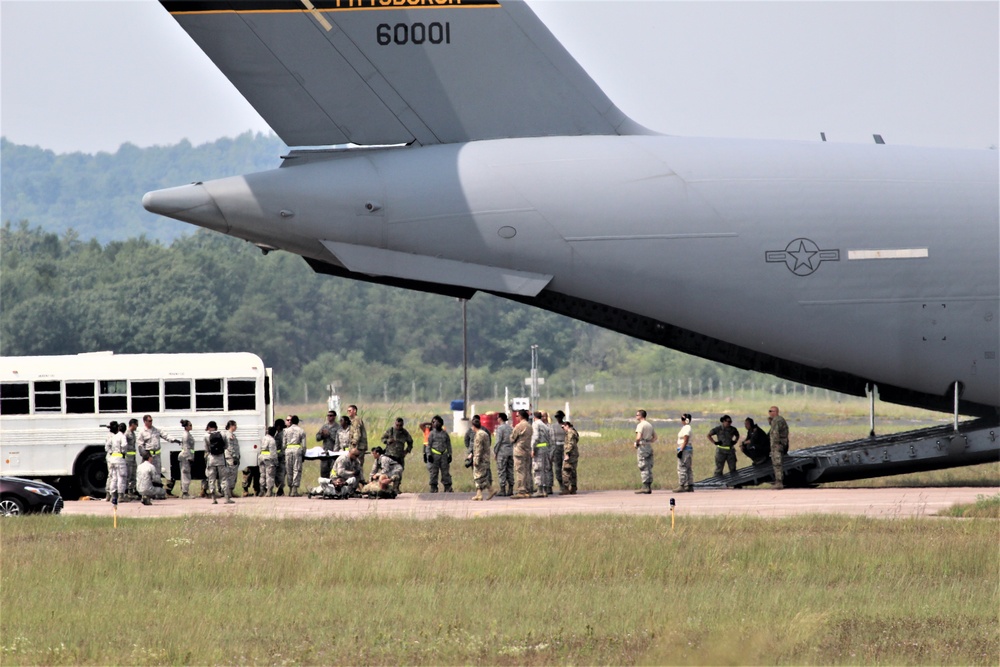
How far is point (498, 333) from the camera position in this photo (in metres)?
99.1

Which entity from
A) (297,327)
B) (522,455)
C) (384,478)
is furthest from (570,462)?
(297,327)

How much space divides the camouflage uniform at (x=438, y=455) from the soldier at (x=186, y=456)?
481 cm

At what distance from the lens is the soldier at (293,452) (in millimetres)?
25219

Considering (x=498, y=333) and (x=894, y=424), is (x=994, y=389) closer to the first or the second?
(x=894, y=424)

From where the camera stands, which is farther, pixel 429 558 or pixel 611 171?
pixel 611 171

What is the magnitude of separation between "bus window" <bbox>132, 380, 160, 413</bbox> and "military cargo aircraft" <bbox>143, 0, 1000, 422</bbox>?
6959mm

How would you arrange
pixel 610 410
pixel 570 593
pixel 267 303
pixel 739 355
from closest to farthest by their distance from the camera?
pixel 570 593 < pixel 739 355 < pixel 610 410 < pixel 267 303

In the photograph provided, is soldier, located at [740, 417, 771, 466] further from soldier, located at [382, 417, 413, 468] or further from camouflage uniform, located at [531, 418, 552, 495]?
soldier, located at [382, 417, 413, 468]

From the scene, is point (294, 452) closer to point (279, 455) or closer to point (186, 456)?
point (279, 455)

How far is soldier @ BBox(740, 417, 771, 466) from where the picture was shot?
972 inches

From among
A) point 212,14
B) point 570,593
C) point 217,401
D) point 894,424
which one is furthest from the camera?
point 894,424

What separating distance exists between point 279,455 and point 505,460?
487cm

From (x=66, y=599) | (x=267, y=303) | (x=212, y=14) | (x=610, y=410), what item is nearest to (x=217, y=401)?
(x=212, y=14)

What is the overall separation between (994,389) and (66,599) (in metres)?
16.0
